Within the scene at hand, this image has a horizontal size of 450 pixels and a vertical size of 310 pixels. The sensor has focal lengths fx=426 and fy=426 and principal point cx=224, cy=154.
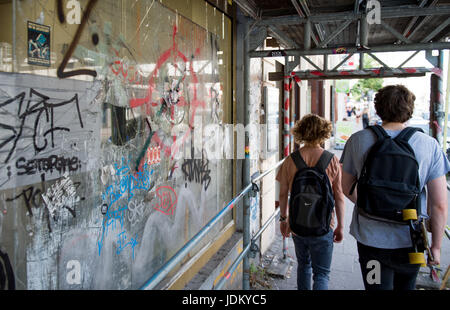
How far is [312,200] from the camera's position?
10.6 feet

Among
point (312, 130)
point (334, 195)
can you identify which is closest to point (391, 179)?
point (334, 195)

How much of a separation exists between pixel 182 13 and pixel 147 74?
0.98 m

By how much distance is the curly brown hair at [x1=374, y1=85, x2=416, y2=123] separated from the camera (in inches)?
102

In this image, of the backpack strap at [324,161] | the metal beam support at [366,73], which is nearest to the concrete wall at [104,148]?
the backpack strap at [324,161]

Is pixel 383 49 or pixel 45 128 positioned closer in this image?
pixel 45 128

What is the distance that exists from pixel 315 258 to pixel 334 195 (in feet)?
1.73

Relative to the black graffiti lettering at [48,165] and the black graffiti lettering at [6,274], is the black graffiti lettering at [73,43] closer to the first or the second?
the black graffiti lettering at [48,165]

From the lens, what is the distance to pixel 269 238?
7.00 m

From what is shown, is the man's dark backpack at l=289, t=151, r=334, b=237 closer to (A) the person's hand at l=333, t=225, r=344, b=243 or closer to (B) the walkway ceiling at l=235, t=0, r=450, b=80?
(A) the person's hand at l=333, t=225, r=344, b=243

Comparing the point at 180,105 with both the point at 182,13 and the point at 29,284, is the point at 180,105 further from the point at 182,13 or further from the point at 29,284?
the point at 29,284

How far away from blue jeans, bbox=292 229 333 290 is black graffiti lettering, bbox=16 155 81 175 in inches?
73.4

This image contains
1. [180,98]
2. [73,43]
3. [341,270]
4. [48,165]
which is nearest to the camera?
[48,165]

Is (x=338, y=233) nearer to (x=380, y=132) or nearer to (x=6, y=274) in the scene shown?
(x=380, y=132)
